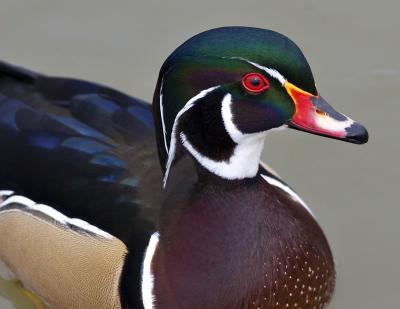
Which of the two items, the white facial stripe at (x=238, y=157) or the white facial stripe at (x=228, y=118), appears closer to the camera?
the white facial stripe at (x=228, y=118)

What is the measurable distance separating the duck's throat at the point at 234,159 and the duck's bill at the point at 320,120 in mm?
205

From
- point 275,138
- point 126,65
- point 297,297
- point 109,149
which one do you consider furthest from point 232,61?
point 126,65

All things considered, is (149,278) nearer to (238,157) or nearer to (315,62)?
(238,157)

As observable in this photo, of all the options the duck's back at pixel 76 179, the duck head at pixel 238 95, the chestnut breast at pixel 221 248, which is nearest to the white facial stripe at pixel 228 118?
the duck head at pixel 238 95

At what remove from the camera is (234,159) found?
3406 millimetres

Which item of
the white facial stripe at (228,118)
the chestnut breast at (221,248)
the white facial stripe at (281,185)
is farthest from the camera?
the white facial stripe at (281,185)

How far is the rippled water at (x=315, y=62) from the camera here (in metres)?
4.57

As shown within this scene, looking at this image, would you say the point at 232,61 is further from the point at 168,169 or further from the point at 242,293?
the point at 242,293

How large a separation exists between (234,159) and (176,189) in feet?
0.99

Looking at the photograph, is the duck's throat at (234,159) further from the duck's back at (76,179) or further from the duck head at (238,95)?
the duck's back at (76,179)

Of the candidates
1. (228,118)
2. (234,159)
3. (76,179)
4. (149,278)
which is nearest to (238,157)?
(234,159)

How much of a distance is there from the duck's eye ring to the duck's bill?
0.08 meters

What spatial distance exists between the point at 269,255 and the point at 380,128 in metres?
1.63

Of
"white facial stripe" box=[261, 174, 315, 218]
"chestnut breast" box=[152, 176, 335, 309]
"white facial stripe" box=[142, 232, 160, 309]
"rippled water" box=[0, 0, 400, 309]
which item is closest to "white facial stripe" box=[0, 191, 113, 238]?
"white facial stripe" box=[142, 232, 160, 309]
